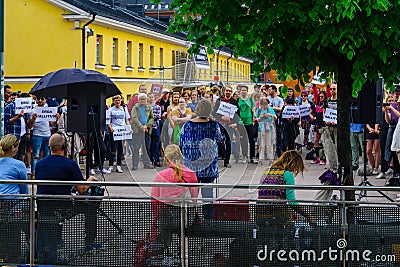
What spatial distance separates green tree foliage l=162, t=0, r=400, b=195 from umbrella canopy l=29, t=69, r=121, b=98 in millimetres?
3720

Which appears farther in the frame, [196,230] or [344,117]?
[344,117]

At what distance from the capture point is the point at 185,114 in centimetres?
1040

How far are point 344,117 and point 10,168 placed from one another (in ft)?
14.2

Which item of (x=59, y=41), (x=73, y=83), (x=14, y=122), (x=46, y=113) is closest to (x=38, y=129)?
(x=46, y=113)

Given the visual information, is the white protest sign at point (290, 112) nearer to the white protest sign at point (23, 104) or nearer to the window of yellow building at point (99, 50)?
the white protest sign at point (23, 104)

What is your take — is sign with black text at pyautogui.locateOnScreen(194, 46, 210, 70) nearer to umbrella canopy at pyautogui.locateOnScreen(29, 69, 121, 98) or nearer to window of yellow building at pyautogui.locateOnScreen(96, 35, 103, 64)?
umbrella canopy at pyautogui.locateOnScreen(29, 69, 121, 98)

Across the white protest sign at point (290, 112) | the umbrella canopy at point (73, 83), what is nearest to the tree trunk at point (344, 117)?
the umbrella canopy at point (73, 83)

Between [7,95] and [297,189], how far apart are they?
1289 centimetres

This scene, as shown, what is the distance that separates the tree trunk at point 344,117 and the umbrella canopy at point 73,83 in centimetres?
484

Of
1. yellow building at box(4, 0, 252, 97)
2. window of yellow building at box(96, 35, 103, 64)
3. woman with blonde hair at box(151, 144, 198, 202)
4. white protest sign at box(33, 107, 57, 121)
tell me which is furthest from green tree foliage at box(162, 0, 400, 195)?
window of yellow building at box(96, 35, 103, 64)

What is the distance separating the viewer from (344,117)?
1116 cm

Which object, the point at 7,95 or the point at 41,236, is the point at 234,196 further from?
the point at 7,95

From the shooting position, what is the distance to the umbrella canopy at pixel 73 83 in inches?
570

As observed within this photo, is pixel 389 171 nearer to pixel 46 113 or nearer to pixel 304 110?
pixel 304 110
